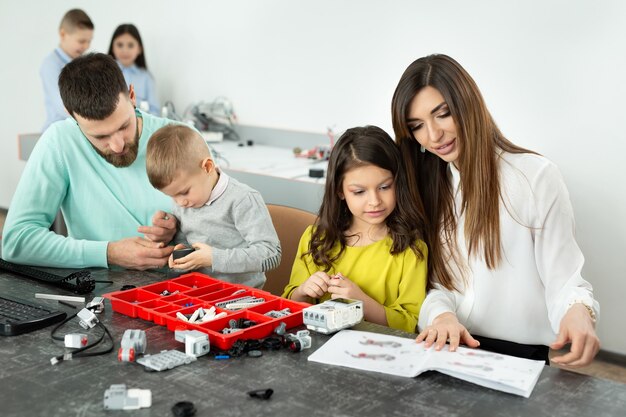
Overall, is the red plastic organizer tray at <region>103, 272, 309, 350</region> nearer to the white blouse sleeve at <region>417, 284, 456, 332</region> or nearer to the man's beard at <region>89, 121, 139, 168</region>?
the white blouse sleeve at <region>417, 284, 456, 332</region>

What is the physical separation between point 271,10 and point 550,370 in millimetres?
3320

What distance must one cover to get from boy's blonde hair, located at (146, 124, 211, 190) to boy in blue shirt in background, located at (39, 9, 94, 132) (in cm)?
284

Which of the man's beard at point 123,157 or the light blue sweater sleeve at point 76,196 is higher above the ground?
the man's beard at point 123,157

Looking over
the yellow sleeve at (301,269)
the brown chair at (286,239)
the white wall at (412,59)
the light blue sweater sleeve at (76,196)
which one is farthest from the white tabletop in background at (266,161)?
the yellow sleeve at (301,269)

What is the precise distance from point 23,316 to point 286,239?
36.4 inches

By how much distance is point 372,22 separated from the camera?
12.3ft

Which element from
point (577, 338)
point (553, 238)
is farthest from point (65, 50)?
point (577, 338)

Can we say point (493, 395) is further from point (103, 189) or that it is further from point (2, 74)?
point (2, 74)

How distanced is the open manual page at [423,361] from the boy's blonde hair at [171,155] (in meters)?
0.68

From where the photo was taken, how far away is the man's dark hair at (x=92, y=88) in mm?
1953

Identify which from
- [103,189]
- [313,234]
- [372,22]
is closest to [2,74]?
[372,22]

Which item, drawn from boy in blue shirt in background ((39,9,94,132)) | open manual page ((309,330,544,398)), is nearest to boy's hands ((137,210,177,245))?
open manual page ((309,330,544,398))

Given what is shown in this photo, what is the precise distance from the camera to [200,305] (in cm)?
154

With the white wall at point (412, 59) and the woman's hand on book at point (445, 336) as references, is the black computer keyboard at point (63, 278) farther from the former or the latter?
the white wall at point (412, 59)
